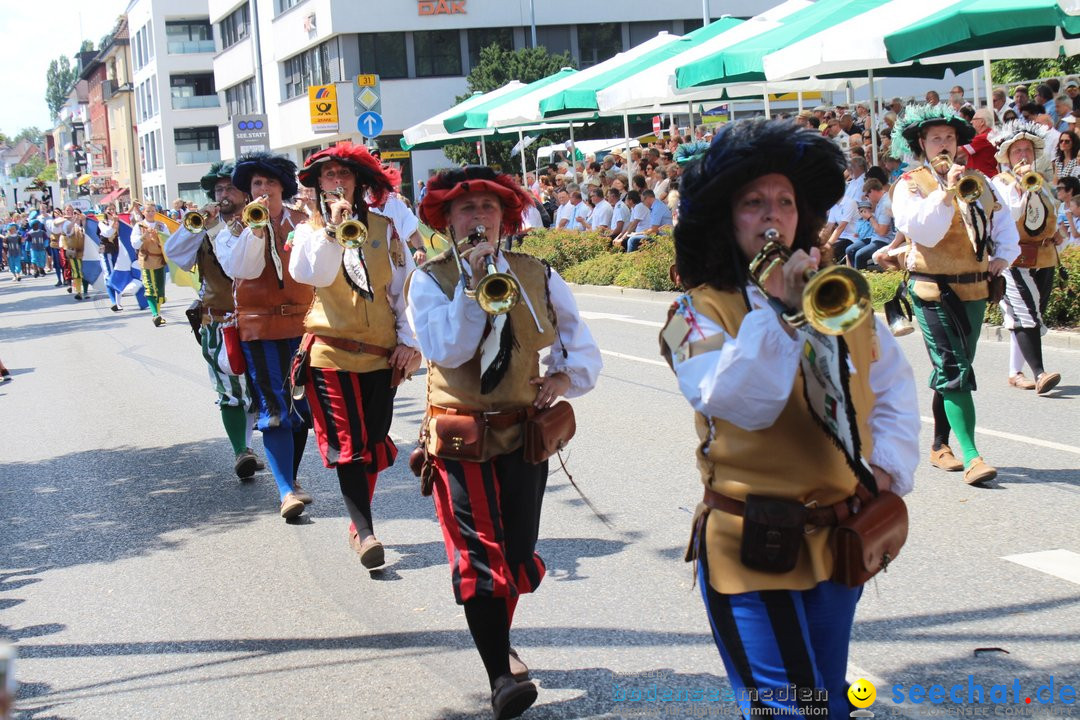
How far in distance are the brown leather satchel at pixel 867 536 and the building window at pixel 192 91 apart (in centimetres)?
7621

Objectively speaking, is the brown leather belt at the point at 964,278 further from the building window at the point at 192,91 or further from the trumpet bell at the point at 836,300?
the building window at the point at 192,91

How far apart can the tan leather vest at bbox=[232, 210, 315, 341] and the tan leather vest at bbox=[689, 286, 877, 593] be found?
4109 millimetres

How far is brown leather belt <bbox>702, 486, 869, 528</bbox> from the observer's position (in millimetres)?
2754

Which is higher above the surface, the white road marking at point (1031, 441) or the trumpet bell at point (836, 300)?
the trumpet bell at point (836, 300)

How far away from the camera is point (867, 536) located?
2.71 meters

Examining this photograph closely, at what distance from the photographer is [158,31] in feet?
239

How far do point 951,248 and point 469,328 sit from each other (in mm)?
3497

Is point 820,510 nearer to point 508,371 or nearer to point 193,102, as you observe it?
point 508,371

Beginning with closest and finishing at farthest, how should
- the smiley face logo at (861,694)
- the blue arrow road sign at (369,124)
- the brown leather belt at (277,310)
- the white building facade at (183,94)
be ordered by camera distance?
1. the smiley face logo at (861,694)
2. the brown leather belt at (277,310)
3. the blue arrow road sign at (369,124)
4. the white building facade at (183,94)

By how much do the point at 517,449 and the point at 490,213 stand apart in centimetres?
79

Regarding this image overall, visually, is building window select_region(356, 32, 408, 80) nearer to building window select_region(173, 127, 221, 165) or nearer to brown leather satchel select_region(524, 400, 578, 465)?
building window select_region(173, 127, 221, 165)

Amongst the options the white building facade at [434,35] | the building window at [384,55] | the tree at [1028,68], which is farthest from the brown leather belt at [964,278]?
the building window at [384,55]

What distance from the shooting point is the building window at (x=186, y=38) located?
7375 cm

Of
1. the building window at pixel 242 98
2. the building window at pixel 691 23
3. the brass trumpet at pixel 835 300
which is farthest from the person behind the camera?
the building window at pixel 242 98
